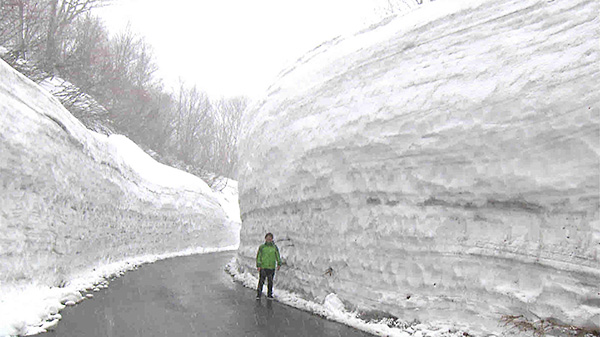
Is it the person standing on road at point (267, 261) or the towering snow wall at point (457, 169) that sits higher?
the towering snow wall at point (457, 169)

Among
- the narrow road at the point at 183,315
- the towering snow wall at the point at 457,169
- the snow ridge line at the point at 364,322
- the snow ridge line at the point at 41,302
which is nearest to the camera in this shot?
the towering snow wall at the point at 457,169

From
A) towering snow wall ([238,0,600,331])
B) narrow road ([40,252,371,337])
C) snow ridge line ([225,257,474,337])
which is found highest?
towering snow wall ([238,0,600,331])

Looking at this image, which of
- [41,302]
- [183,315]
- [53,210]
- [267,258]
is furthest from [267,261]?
[53,210]

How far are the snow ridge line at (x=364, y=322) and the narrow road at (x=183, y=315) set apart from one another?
178 mm

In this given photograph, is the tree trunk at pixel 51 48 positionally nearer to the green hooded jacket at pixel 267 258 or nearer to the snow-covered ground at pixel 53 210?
the snow-covered ground at pixel 53 210

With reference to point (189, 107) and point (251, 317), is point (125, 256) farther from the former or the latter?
point (189, 107)

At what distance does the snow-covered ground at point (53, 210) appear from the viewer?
6.30 meters

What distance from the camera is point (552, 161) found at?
4.96 metres

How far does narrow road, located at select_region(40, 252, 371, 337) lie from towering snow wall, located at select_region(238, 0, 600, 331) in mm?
1066

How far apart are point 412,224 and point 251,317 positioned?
3075 mm

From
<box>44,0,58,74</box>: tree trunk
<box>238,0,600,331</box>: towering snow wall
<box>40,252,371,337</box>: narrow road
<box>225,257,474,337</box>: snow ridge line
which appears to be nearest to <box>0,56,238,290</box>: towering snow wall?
<box>40,252,371,337</box>: narrow road

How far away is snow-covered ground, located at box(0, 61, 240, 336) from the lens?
6305mm

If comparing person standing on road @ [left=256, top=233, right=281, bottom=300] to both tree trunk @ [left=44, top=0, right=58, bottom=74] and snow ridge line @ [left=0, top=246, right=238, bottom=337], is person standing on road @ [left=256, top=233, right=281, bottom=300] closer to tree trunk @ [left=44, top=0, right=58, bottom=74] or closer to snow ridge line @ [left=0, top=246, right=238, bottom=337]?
snow ridge line @ [left=0, top=246, right=238, bottom=337]

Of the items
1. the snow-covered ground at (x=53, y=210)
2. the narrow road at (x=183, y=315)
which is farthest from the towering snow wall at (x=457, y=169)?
the snow-covered ground at (x=53, y=210)
